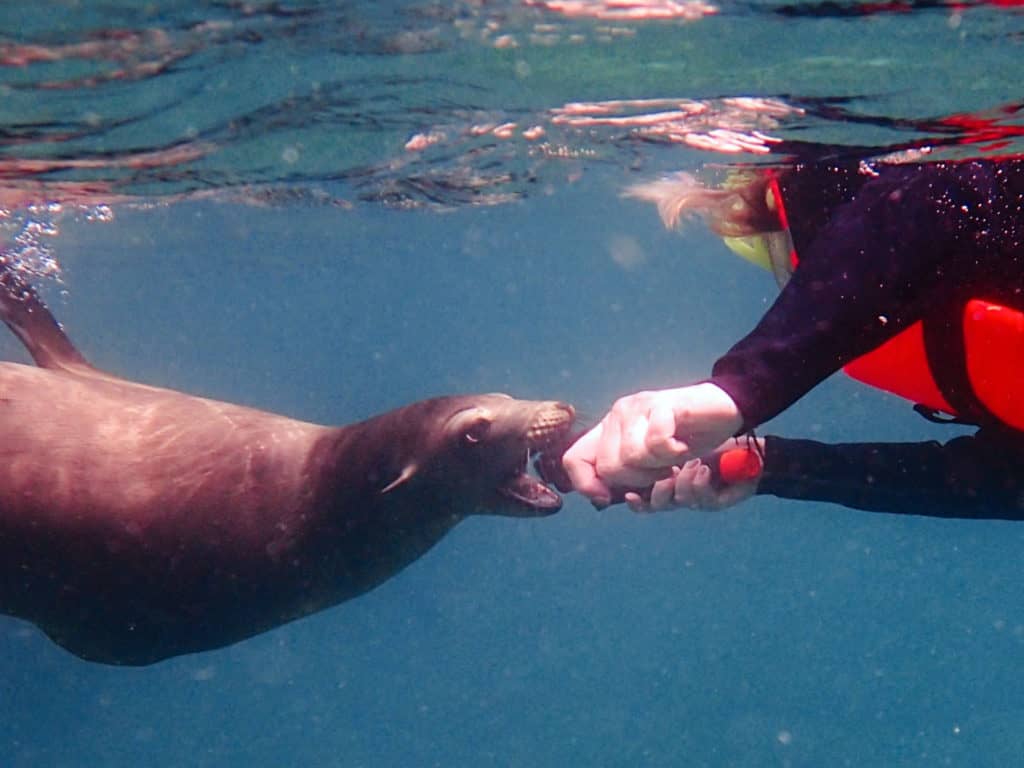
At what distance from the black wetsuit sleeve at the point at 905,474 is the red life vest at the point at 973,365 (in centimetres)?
31

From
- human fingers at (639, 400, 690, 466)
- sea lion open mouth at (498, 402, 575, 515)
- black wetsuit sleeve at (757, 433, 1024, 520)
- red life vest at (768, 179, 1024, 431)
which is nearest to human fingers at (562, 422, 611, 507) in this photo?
human fingers at (639, 400, 690, 466)

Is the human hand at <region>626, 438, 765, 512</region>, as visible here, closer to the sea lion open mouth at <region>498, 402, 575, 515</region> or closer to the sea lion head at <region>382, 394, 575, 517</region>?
the sea lion open mouth at <region>498, 402, 575, 515</region>

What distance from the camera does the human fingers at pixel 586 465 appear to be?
270cm

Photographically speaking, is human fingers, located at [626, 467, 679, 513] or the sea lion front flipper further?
the sea lion front flipper

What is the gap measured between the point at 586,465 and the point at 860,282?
0.90 metres

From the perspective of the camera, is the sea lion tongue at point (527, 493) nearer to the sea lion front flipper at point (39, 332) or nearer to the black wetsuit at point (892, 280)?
the black wetsuit at point (892, 280)

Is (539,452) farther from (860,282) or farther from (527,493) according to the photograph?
(860,282)

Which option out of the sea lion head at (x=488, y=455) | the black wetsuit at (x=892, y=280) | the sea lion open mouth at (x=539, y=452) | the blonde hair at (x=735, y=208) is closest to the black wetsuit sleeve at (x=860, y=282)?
the black wetsuit at (x=892, y=280)

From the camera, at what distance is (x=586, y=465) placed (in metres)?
2.71

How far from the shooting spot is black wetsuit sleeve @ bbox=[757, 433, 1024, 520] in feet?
12.4

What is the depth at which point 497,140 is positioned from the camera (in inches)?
330

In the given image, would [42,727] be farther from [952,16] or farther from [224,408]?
[952,16]

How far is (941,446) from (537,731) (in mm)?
25946

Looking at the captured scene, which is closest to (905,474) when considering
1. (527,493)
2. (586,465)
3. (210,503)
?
(586,465)
